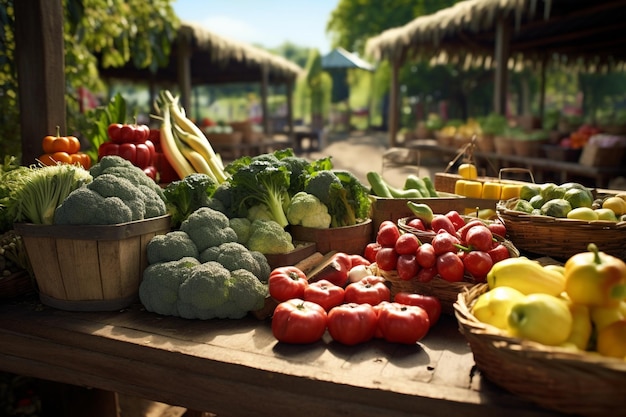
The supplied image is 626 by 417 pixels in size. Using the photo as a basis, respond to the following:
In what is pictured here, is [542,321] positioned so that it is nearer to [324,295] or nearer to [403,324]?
[403,324]

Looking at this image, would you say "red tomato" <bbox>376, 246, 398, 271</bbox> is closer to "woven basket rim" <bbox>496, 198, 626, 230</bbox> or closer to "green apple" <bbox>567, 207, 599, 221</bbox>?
"woven basket rim" <bbox>496, 198, 626, 230</bbox>

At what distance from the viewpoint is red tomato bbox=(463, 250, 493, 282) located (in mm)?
2080

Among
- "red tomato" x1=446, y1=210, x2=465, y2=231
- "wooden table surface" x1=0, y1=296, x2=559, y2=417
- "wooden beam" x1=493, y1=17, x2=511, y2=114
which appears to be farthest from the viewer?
"wooden beam" x1=493, y1=17, x2=511, y2=114

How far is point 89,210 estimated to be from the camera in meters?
2.17

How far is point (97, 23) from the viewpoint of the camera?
6184mm

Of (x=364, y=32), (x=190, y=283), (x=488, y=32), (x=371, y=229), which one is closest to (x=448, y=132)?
(x=488, y=32)

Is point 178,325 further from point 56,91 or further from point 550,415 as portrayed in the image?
point 56,91

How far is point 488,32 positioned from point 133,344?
12.1m

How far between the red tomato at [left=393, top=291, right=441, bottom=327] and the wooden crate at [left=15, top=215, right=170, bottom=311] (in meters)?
1.19

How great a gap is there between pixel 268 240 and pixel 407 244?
73 cm

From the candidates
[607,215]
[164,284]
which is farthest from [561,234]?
[164,284]

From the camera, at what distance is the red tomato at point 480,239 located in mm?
2131

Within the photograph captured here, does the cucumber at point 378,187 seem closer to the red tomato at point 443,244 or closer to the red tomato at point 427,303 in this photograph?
the red tomato at point 443,244

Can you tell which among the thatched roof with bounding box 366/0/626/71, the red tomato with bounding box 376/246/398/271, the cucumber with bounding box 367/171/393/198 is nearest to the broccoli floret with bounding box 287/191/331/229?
the cucumber with bounding box 367/171/393/198
